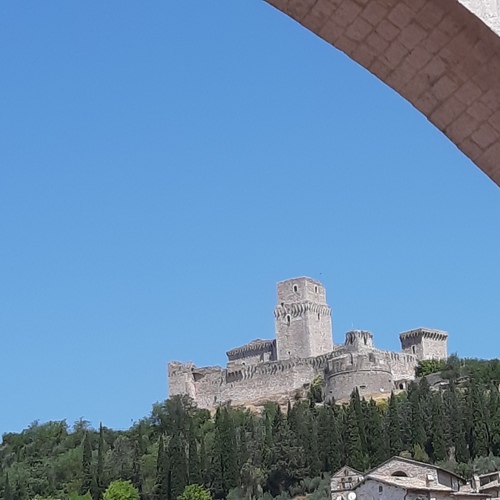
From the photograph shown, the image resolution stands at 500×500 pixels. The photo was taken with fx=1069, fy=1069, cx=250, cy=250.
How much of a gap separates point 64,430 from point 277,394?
12.6 m

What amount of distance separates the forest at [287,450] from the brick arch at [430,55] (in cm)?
3770

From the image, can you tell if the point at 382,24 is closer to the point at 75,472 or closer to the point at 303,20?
the point at 303,20

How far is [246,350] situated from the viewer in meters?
66.4

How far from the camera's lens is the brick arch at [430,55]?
2719 millimetres

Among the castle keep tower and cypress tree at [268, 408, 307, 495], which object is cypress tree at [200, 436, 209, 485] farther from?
the castle keep tower

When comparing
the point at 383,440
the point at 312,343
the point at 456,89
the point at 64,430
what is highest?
the point at 312,343

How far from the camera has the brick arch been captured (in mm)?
2719

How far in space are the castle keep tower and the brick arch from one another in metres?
58.7

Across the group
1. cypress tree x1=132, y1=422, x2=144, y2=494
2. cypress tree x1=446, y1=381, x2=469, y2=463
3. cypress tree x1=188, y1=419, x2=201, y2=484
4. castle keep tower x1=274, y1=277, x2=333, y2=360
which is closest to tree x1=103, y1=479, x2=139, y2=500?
cypress tree x1=132, y1=422, x2=144, y2=494

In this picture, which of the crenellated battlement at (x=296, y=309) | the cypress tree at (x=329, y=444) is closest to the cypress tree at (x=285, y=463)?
the cypress tree at (x=329, y=444)

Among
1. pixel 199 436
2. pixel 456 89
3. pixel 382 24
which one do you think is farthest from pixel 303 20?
pixel 199 436

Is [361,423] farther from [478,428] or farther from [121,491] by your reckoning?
[121,491]

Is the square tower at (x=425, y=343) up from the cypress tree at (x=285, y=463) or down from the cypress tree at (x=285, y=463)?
up

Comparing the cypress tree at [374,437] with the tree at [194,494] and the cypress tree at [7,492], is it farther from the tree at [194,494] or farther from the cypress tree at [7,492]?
the cypress tree at [7,492]
